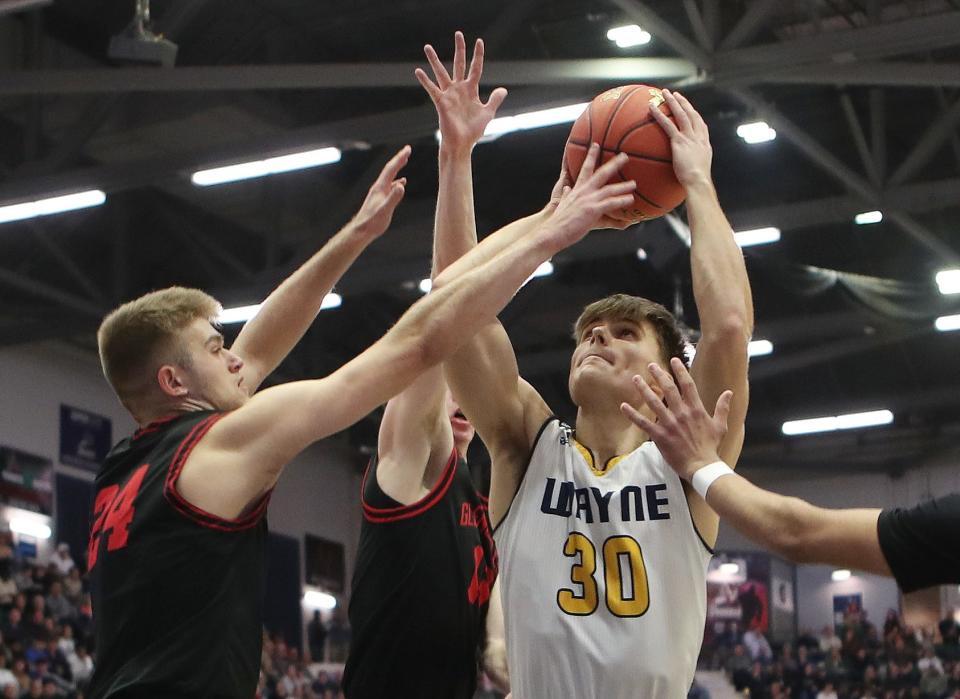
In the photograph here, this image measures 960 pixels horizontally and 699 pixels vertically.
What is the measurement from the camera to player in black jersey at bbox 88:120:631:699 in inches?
152

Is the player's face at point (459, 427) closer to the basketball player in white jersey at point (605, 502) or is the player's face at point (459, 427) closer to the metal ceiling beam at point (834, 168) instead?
the basketball player in white jersey at point (605, 502)

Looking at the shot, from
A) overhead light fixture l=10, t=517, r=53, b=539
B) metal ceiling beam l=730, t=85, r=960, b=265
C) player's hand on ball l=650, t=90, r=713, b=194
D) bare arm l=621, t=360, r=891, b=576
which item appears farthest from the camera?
overhead light fixture l=10, t=517, r=53, b=539

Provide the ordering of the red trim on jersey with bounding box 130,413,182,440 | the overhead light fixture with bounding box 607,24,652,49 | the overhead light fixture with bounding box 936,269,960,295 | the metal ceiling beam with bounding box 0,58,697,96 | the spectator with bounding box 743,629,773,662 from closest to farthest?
the red trim on jersey with bounding box 130,413,182,440 < the metal ceiling beam with bounding box 0,58,697,96 < the overhead light fixture with bounding box 607,24,652,49 < the overhead light fixture with bounding box 936,269,960,295 < the spectator with bounding box 743,629,773,662

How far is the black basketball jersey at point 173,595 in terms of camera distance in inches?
150

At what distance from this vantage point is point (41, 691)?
17.3 metres

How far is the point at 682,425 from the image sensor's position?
3863 mm

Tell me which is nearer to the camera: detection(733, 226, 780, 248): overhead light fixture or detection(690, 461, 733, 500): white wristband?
detection(690, 461, 733, 500): white wristband

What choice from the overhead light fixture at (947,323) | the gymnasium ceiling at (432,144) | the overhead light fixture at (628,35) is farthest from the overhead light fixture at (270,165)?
the overhead light fixture at (947,323)

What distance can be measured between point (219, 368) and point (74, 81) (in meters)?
10.3

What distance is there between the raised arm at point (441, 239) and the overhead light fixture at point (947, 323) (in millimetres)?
16394

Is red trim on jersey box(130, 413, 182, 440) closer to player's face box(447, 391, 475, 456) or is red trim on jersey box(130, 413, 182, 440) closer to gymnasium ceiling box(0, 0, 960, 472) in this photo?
player's face box(447, 391, 475, 456)

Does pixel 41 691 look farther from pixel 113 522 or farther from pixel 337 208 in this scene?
pixel 113 522

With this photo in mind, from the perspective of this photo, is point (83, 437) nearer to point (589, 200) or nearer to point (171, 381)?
point (171, 381)

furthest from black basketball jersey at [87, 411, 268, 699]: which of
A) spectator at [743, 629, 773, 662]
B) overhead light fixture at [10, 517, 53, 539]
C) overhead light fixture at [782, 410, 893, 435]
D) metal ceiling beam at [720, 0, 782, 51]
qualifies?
spectator at [743, 629, 773, 662]
